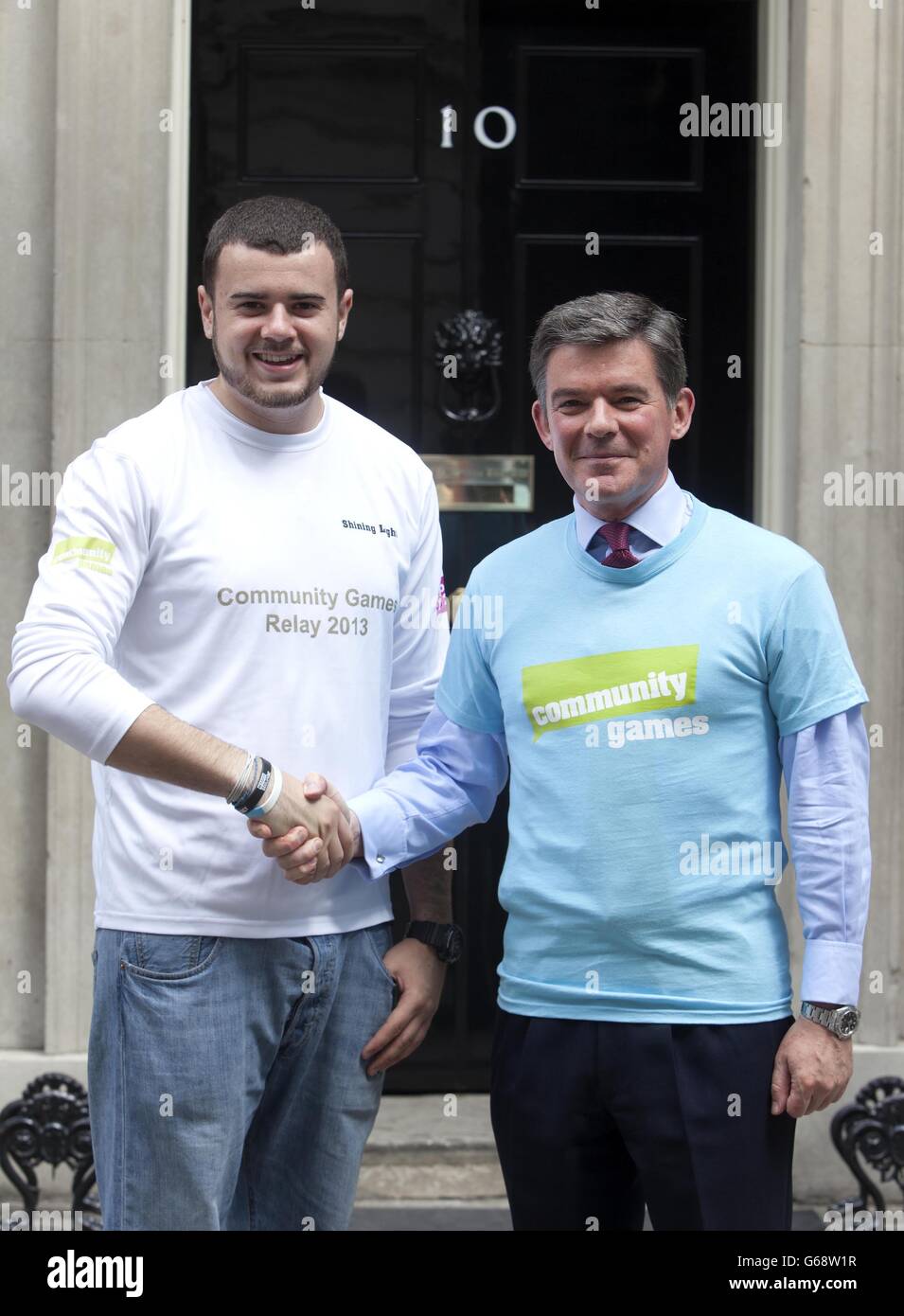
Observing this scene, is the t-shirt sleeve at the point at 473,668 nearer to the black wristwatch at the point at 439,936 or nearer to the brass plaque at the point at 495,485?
the black wristwatch at the point at 439,936

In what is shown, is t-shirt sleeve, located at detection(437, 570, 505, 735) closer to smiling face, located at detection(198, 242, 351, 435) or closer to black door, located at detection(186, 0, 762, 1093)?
smiling face, located at detection(198, 242, 351, 435)

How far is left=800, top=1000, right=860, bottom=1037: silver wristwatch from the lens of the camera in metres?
2.33

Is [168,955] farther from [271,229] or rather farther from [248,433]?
[271,229]

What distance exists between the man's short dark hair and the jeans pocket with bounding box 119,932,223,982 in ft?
3.44

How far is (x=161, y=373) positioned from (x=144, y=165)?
1.89 ft

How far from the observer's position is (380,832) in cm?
256

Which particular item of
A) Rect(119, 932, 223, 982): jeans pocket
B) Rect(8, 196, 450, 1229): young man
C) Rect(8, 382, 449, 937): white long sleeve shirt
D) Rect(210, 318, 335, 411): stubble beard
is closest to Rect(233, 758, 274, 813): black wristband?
Rect(8, 196, 450, 1229): young man

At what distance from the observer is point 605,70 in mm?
4895

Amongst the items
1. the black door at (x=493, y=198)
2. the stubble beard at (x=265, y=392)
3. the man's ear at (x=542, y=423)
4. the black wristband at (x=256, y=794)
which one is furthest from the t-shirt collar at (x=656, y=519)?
the black door at (x=493, y=198)

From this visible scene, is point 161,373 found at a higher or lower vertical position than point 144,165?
lower

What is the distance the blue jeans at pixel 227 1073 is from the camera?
2.47 meters

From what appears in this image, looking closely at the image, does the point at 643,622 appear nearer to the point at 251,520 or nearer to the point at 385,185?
the point at 251,520

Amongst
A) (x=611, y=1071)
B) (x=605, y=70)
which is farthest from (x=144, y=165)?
(x=611, y=1071)

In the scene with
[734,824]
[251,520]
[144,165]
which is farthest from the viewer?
[144,165]
